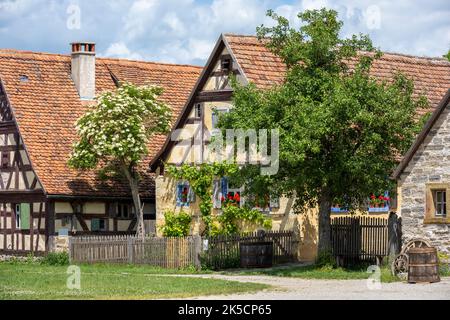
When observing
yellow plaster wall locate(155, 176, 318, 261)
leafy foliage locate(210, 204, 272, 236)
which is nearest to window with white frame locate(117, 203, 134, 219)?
leafy foliage locate(210, 204, 272, 236)

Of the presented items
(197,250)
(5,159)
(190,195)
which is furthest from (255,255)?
(5,159)

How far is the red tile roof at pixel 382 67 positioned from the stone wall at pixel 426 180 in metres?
5.88

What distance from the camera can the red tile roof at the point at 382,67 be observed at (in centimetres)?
4434

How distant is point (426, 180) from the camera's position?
36.6 metres

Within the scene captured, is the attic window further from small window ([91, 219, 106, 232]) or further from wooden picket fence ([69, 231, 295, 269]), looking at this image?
wooden picket fence ([69, 231, 295, 269])

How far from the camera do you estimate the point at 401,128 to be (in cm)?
3762

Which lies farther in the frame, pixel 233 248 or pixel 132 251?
pixel 132 251

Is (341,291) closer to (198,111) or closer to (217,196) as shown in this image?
(217,196)

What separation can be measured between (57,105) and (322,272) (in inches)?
731

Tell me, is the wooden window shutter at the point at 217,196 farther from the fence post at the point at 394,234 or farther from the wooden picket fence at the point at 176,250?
the fence post at the point at 394,234

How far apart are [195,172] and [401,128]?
10759mm

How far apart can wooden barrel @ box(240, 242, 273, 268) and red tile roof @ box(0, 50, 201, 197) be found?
9563 mm
